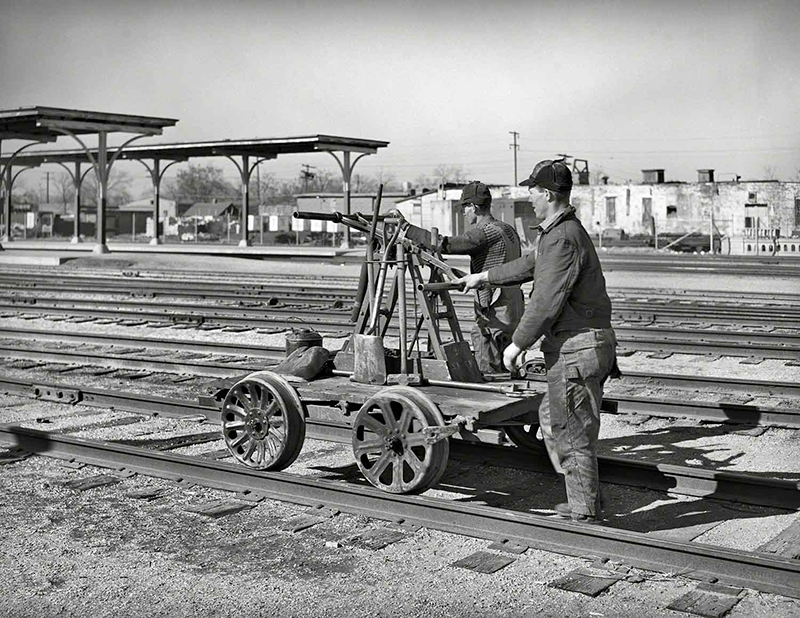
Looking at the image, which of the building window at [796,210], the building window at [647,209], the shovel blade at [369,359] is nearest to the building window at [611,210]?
the building window at [647,209]

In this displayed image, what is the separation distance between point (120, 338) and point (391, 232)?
828 cm

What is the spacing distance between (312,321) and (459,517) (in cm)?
1015

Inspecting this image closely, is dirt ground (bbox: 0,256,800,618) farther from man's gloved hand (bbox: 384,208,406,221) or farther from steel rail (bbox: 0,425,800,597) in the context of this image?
man's gloved hand (bbox: 384,208,406,221)

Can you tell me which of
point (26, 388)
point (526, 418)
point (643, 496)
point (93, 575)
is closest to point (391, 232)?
point (526, 418)

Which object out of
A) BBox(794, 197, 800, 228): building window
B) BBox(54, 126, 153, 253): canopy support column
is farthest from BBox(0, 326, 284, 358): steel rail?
BBox(794, 197, 800, 228): building window

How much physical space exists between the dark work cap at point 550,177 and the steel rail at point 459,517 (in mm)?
1811

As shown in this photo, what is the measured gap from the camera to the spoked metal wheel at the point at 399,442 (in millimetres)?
5867

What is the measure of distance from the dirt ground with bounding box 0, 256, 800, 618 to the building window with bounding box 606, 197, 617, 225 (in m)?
62.7

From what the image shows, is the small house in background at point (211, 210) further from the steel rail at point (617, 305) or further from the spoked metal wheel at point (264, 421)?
the spoked metal wheel at point (264, 421)

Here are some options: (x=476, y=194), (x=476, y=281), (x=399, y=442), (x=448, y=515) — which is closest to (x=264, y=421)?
(x=399, y=442)

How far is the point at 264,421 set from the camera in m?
6.75

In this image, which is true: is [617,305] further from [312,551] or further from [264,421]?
[312,551]

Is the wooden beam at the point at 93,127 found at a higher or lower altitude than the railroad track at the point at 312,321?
higher

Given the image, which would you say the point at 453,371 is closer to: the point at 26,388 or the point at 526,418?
the point at 526,418
